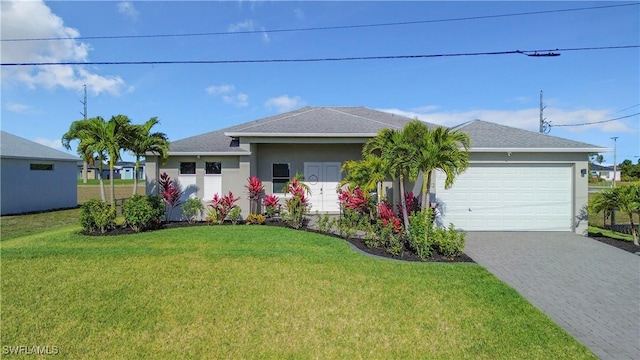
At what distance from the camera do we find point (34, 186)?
62.8 ft

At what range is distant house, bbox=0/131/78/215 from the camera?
17781 millimetres

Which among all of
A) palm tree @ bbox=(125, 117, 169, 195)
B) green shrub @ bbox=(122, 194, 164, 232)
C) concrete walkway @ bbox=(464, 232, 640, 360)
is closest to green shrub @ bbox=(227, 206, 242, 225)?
green shrub @ bbox=(122, 194, 164, 232)

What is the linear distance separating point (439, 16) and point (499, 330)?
10.4 m

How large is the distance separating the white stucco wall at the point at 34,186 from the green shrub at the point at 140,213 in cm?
1176

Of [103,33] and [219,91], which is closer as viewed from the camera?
[103,33]

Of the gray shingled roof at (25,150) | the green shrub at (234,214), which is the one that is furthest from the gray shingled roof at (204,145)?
the gray shingled roof at (25,150)

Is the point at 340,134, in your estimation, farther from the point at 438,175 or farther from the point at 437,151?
the point at 437,151

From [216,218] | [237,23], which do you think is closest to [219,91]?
[237,23]

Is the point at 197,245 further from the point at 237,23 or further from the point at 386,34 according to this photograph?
the point at 386,34

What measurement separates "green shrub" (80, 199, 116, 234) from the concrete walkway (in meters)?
11.4

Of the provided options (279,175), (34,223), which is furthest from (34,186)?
(279,175)

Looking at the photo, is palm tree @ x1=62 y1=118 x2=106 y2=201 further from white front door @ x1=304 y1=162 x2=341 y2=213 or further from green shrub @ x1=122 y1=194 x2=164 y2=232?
white front door @ x1=304 y1=162 x2=341 y2=213

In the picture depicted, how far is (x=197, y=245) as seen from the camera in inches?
362

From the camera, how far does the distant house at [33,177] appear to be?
1778cm
